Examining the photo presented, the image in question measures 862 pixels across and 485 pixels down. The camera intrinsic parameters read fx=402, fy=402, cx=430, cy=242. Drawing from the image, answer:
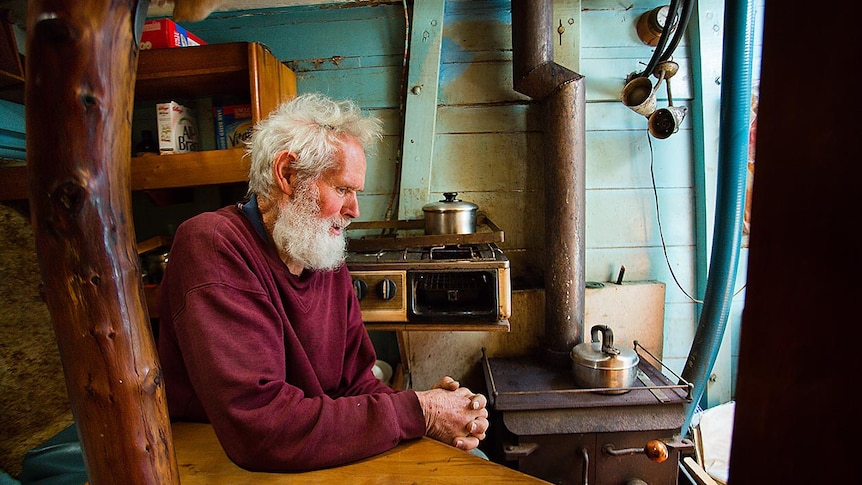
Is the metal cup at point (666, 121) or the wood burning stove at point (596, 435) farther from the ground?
the metal cup at point (666, 121)

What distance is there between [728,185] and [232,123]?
2.12 m

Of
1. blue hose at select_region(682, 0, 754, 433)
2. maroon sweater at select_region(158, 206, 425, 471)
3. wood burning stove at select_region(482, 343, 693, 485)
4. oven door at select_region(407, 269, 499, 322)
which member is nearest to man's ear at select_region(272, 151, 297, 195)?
maroon sweater at select_region(158, 206, 425, 471)

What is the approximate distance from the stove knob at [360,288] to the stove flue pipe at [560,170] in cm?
84

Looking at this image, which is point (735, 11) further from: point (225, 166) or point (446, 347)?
point (225, 166)

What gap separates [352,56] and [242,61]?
1.96 ft

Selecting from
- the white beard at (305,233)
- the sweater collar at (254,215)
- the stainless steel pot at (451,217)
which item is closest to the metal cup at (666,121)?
the stainless steel pot at (451,217)

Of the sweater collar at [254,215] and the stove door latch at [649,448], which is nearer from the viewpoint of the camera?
the sweater collar at [254,215]

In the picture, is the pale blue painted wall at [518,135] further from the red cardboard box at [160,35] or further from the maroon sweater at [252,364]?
the maroon sweater at [252,364]

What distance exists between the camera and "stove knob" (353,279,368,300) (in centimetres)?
149

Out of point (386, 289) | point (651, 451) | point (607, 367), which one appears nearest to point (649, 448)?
point (651, 451)

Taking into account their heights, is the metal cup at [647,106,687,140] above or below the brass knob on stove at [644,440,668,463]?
above

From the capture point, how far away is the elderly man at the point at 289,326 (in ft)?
2.84

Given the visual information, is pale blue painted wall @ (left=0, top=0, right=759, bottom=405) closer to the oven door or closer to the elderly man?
the oven door

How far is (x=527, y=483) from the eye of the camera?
805 millimetres
